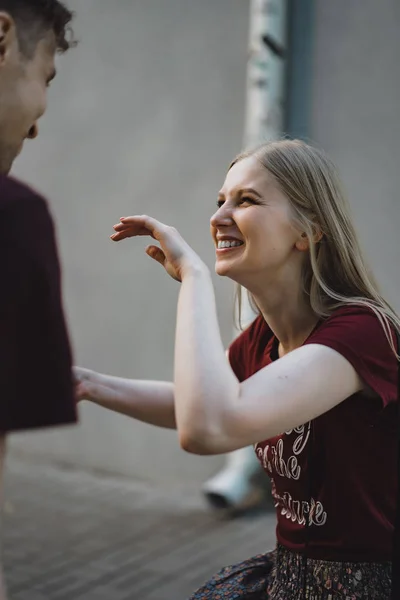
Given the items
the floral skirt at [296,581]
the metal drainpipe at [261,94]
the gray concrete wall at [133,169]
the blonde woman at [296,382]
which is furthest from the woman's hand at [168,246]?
the gray concrete wall at [133,169]

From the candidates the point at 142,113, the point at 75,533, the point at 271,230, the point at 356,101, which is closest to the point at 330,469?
the point at 271,230

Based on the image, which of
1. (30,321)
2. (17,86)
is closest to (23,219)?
(30,321)

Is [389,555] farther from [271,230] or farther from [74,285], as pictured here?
[74,285]

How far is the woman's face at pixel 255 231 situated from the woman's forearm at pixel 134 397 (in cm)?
43

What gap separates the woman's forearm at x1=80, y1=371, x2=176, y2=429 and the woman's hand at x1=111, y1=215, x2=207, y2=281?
1.40 ft

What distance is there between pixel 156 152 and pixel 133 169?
224 millimetres

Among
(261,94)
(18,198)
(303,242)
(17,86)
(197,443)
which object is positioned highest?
(261,94)

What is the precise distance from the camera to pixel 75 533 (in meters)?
4.68

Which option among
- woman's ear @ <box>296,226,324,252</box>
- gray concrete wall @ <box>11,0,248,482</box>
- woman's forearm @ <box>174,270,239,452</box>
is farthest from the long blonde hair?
gray concrete wall @ <box>11,0,248,482</box>

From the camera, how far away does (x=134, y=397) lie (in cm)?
226

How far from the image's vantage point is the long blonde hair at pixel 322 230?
209 cm

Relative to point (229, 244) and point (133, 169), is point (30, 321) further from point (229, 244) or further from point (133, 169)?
point (133, 169)

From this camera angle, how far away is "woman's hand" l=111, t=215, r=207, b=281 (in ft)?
5.99

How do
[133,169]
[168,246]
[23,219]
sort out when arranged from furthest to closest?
[133,169] → [168,246] → [23,219]
